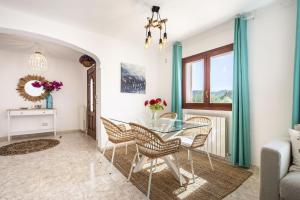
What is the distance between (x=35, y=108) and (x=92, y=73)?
1.99 metres

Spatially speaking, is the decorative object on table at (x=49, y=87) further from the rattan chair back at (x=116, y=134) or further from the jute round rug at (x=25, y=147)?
the rattan chair back at (x=116, y=134)

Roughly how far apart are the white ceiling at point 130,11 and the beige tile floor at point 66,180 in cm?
252

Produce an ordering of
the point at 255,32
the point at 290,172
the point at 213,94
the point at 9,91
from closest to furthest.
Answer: the point at 290,172
the point at 255,32
the point at 213,94
the point at 9,91

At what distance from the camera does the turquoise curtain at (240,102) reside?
250cm

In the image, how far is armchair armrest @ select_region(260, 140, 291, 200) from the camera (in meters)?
1.45

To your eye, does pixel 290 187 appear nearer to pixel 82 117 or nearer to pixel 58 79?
pixel 82 117

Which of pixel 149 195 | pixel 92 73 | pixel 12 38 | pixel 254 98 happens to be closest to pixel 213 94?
pixel 254 98

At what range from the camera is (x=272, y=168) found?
1.47 m

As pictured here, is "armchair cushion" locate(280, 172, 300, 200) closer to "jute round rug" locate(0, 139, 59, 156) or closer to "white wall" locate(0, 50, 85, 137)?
"jute round rug" locate(0, 139, 59, 156)

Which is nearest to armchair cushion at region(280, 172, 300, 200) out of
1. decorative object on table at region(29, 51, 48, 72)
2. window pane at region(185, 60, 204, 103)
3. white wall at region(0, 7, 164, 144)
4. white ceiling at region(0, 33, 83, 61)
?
window pane at region(185, 60, 204, 103)

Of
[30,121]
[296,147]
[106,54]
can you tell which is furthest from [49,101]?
[296,147]

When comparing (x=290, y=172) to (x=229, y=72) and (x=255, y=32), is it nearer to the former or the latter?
(x=229, y=72)

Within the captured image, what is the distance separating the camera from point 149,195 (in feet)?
5.96

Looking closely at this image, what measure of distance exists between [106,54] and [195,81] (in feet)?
7.06
